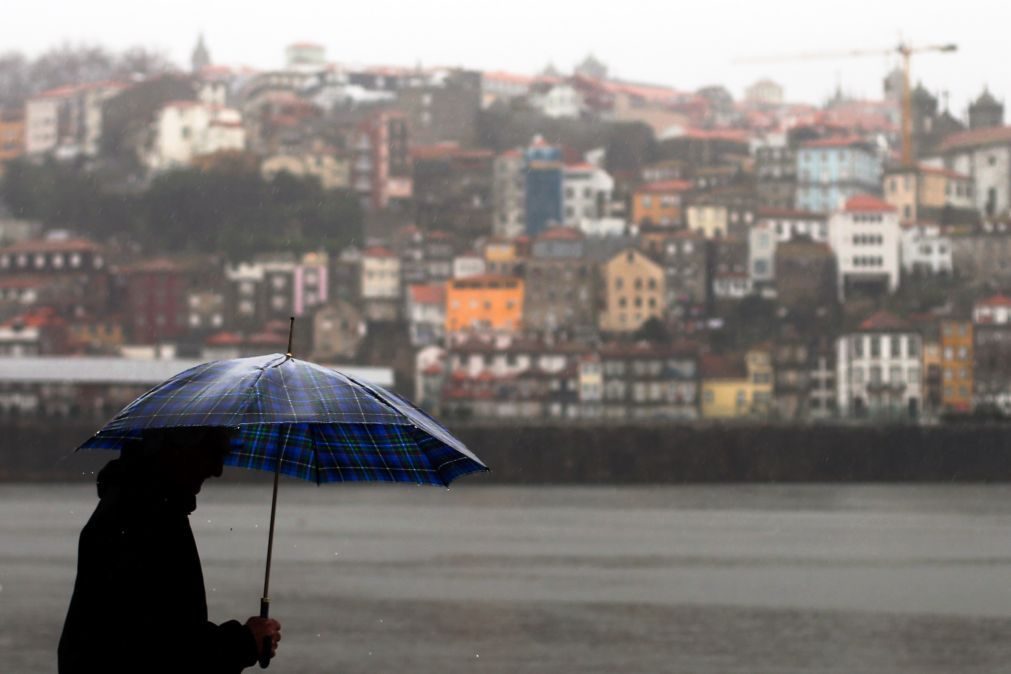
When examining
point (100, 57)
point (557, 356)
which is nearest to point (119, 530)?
point (557, 356)

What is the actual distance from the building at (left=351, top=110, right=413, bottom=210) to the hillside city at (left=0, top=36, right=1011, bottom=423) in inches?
5.3

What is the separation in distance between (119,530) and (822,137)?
75917 mm

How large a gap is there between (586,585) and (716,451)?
2689cm

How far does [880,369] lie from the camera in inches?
2105

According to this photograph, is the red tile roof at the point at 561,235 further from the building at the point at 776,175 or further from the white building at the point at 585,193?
the building at the point at 776,175

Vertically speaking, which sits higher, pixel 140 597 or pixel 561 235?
pixel 561 235

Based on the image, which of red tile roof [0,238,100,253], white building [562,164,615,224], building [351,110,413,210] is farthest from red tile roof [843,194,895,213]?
red tile roof [0,238,100,253]

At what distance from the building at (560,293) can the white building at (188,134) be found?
16.9 m

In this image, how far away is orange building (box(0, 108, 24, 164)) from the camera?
76.8 meters

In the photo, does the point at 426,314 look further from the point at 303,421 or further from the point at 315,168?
the point at 303,421

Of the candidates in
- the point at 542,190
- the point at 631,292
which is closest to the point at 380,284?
the point at 631,292

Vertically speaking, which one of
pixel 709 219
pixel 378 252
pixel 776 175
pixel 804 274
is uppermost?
pixel 776 175

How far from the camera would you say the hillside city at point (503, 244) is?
5391 cm

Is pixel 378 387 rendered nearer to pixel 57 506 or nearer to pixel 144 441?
pixel 144 441
